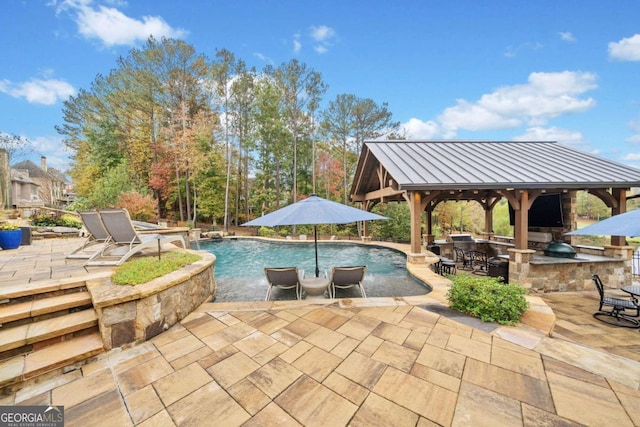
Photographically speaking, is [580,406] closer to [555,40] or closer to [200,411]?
[200,411]

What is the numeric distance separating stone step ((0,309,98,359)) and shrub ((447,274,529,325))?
4.82 meters

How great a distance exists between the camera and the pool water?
5077mm

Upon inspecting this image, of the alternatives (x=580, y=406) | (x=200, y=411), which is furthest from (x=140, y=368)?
(x=580, y=406)

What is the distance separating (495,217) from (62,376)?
26.7 m

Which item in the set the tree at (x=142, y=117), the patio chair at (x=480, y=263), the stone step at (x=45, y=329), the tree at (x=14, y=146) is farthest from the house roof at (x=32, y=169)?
the patio chair at (x=480, y=263)

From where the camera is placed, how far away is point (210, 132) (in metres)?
19.2

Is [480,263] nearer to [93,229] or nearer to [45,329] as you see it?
[45,329]

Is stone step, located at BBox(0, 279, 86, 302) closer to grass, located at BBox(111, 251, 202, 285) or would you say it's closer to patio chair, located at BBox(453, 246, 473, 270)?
grass, located at BBox(111, 251, 202, 285)

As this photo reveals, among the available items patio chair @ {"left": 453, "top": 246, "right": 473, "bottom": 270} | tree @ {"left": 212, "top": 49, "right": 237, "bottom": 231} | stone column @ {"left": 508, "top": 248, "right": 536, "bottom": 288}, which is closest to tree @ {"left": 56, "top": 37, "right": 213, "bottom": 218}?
tree @ {"left": 212, "top": 49, "right": 237, "bottom": 231}

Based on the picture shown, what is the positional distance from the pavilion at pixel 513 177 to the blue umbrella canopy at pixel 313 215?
9.14ft

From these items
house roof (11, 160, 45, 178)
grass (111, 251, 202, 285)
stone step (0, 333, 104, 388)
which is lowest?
stone step (0, 333, 104, 388)

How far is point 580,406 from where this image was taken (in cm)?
185

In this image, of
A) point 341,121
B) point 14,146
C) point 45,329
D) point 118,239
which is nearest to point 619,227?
point 45,329

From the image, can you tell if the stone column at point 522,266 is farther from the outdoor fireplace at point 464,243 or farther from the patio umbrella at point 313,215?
the patio umbrella at point 313,215
